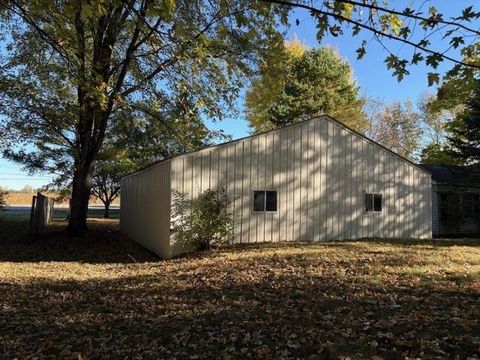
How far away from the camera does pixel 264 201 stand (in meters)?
14.4

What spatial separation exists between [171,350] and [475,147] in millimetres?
18485

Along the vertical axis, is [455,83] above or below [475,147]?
below

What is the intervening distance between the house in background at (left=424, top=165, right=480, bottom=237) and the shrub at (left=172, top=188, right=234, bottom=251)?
1277 cm

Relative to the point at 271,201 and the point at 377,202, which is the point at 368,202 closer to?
the point at 377,202

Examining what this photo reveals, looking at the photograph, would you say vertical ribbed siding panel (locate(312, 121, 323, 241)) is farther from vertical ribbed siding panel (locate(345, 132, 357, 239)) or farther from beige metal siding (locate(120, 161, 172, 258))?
beige metal siding (locate(120, 161, 172, 258))

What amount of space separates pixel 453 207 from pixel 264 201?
12.3 m

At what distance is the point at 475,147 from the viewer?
19.6m

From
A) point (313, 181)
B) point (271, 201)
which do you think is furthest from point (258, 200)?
point (313, 181)

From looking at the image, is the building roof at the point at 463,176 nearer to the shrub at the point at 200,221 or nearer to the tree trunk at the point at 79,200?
the shrub at the point at 200,221

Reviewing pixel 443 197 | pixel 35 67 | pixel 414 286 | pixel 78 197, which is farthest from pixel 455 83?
pixel 443 197

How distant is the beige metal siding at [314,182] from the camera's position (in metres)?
13.8

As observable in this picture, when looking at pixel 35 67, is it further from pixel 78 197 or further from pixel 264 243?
pixel 264 243

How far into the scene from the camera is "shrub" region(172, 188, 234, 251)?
12.7 m

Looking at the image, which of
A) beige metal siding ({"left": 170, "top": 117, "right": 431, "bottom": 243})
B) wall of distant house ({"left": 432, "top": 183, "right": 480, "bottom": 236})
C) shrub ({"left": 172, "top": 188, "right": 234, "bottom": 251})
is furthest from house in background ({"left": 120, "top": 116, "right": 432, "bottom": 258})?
wall of distant house ({"left": 432, "top": 183, "right": 480, "bottom": 236})
